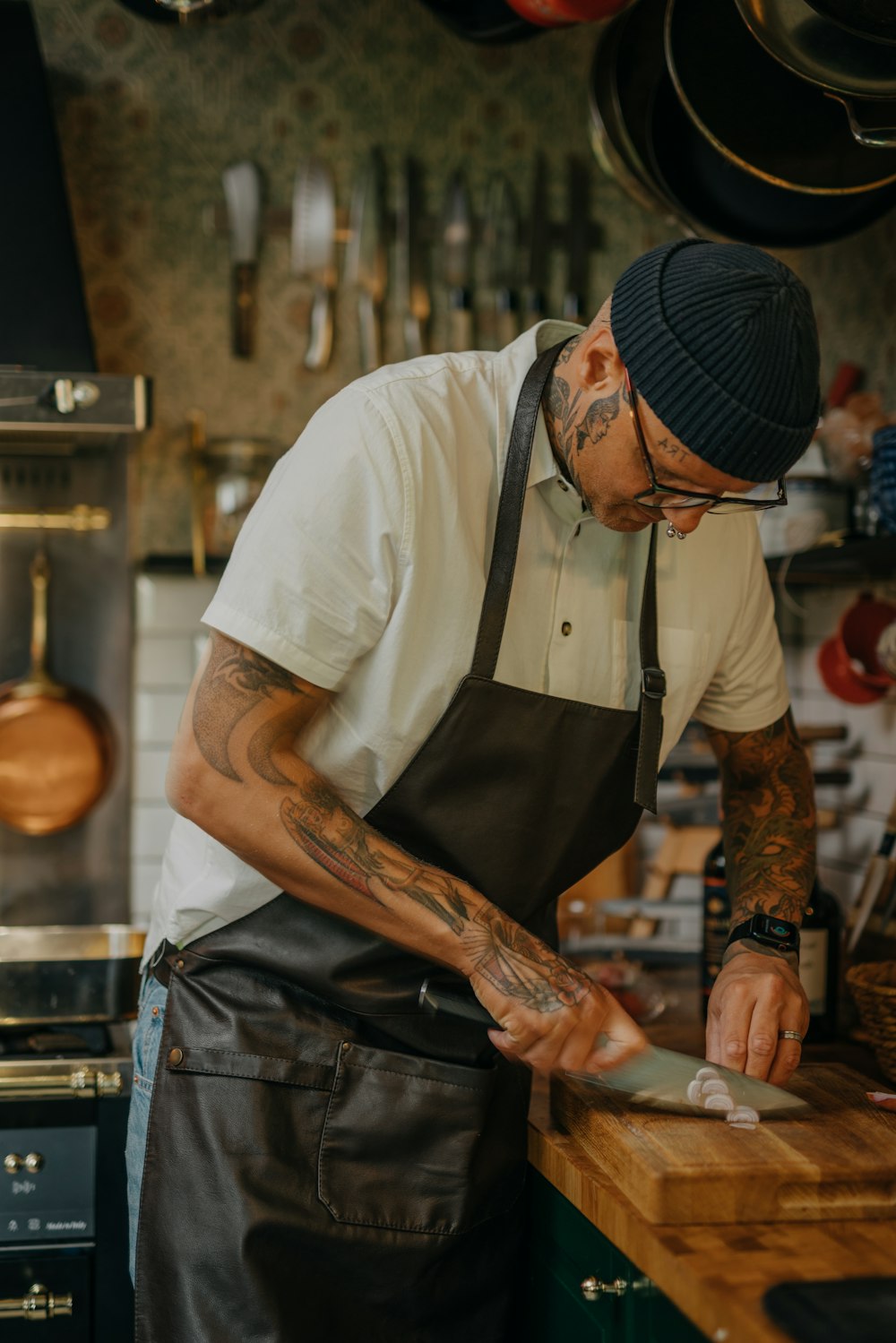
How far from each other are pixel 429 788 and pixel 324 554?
29 cm

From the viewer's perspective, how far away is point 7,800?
8.94 ft

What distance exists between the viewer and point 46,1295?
197cm

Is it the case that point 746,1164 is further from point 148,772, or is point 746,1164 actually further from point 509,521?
point 148,772

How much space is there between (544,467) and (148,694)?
5.47 ft

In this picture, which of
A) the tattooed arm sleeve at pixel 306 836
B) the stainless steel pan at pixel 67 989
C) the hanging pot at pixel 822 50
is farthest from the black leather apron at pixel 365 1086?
the stainless steel pan at pixel 67 989

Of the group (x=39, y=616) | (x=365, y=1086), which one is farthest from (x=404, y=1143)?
(x=39, y=616)

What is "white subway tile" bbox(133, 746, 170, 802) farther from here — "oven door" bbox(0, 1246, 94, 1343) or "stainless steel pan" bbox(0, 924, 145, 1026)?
"oven door" bbox(0, 1246, 94, 1343)

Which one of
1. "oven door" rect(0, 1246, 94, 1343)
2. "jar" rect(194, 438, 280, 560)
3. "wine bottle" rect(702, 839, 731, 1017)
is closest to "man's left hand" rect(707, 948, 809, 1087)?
"wine bottle" rect(702, 839, 731, 1017)

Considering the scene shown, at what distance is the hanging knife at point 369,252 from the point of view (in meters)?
2.95

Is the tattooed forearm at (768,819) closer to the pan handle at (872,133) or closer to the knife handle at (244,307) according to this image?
the pan handle at (872,133)

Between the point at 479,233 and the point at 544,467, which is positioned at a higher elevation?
the point at 479,233

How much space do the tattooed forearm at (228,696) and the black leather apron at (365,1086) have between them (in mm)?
195

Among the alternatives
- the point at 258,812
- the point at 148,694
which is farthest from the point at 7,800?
the point at 258,812

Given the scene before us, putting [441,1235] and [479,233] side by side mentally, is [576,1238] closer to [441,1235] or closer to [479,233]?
[441,1235]
